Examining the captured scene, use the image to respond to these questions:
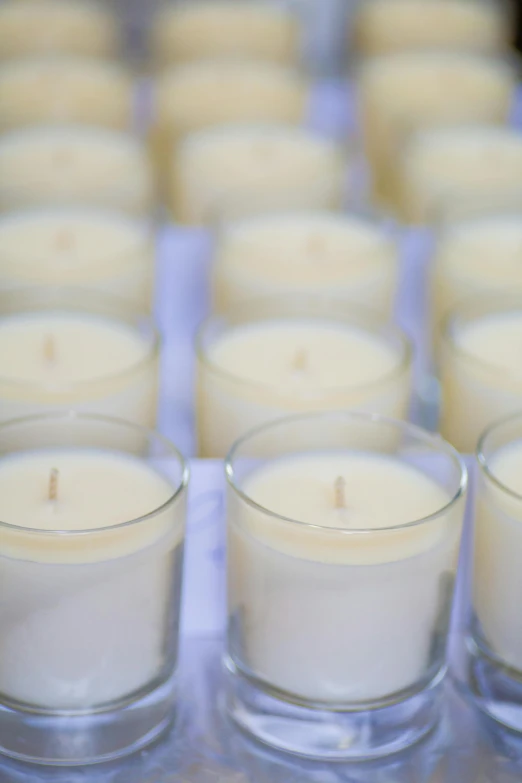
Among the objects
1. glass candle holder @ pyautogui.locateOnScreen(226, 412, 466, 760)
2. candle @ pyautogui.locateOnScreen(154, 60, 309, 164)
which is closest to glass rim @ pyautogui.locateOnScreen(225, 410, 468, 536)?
glass candle holder @ pyautogui.locateOnScreen(226, 412, 466, 760)

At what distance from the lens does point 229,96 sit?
53.9 inches

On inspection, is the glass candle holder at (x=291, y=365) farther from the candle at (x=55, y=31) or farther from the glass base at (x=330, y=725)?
the candle at (x=55, y=31)

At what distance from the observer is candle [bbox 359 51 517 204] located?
129 centimetres

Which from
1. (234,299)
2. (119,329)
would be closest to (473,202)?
(234,299)

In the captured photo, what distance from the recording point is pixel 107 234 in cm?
98

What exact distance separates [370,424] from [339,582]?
128 mm

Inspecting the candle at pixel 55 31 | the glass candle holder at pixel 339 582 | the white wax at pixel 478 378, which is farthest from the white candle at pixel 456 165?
the candle at pixel 55 31

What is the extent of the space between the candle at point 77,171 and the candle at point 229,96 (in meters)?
→ 0.19

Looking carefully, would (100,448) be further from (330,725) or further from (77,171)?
(77,171)

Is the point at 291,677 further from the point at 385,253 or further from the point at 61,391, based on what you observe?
the point at 385,253

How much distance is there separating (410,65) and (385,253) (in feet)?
2.08

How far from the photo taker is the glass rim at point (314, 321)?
0.71 metres

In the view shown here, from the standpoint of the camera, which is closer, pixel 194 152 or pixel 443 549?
pixel 443 549

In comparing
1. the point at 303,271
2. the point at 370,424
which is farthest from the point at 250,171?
the point at 370,424
